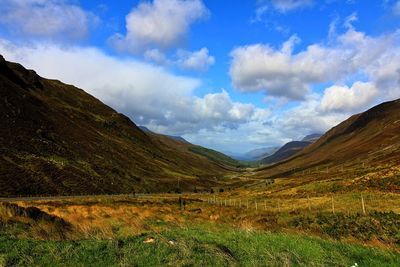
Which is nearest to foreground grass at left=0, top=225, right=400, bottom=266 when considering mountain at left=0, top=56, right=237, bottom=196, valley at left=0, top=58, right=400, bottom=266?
valley at left=0, top=58, right=400, bottom=266

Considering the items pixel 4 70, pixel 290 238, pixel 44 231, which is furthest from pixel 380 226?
pixel 4 70

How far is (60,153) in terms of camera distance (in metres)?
115

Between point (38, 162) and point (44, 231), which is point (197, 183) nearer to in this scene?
point (38, 162)

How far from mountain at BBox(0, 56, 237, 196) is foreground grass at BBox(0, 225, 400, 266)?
76.0m

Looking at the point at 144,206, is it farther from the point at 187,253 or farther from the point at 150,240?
the point at 187,253

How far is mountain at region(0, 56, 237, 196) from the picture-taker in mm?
94312

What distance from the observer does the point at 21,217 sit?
19.2m

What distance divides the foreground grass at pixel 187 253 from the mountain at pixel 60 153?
249 feet

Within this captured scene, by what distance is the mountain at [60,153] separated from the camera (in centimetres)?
9431

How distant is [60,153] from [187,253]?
110 m

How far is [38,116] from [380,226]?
4778 inches

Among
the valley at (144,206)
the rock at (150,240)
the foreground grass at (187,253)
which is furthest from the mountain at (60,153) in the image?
the foreground grass at (187,253)

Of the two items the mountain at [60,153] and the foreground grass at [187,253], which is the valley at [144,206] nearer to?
the foreground grass at [187,253]

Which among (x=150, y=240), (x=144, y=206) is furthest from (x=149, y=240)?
(x=144, y=206)
